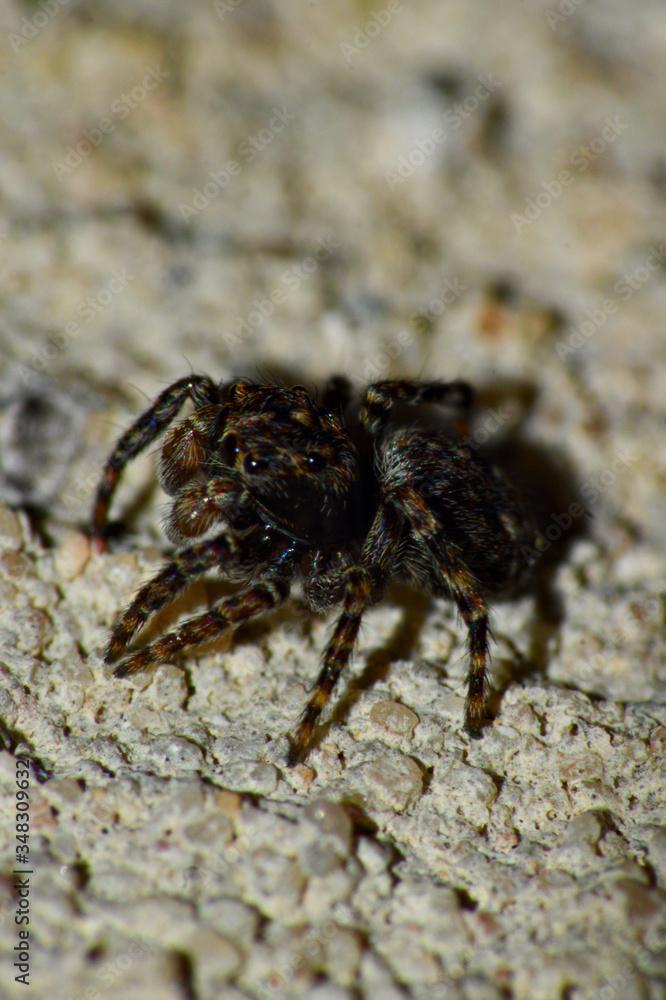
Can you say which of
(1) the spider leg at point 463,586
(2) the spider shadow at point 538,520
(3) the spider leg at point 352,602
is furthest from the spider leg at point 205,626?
(2) the spider shadow at point 538,520

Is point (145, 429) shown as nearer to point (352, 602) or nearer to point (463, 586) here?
point (352, 602)

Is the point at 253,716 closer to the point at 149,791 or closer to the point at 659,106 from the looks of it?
the point at 149,791

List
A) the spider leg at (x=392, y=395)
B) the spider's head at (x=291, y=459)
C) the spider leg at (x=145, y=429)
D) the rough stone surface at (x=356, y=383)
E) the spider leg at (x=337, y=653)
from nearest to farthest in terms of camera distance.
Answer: the rough stone surface at (x=356, y=383) → the spider leg at (x=337, y=653) → the spider's head at (x=291, y=459) → the spider leg at (x=145, y=429) → the spider leg at (x=392, y=395)

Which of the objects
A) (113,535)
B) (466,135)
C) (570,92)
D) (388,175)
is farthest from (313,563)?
(570,92)

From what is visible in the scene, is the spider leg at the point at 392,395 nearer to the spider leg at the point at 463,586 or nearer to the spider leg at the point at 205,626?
the spider leg at the point at 463,586

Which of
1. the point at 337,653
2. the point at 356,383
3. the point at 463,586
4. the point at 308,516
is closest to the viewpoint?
the point at 337,653

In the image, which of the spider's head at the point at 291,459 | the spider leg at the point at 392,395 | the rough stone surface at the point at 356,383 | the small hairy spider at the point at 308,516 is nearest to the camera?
the rough stone surface at the point at 356,383

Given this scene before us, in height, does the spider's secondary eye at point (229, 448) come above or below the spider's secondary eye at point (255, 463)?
below

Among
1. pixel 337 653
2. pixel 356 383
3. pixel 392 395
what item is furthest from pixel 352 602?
pixel 356 383
